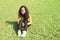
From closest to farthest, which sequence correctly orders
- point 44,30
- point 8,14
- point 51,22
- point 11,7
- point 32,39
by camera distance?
point 32,39
point 44,30
point 51,22
point 8,14
point 11,7

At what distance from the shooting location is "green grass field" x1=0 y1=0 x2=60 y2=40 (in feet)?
25.4

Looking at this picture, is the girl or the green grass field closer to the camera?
the girl

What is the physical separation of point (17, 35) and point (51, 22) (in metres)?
1.87

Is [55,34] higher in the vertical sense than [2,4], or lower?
lower

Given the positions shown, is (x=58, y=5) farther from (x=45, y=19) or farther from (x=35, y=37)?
(x=35, y=37)

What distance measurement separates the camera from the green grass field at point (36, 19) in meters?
7.75

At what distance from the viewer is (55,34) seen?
7.82 m

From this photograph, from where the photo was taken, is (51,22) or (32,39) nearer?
(32,39)

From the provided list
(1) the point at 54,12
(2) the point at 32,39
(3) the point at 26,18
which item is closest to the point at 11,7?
(1) the point at 54,12

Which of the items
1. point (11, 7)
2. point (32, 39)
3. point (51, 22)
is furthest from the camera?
point (11, 7)

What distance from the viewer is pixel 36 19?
916 cm

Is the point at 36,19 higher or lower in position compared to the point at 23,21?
lower

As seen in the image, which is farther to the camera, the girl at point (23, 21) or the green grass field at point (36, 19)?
the green grass field at point (36, 19)

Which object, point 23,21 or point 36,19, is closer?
point 23,21
